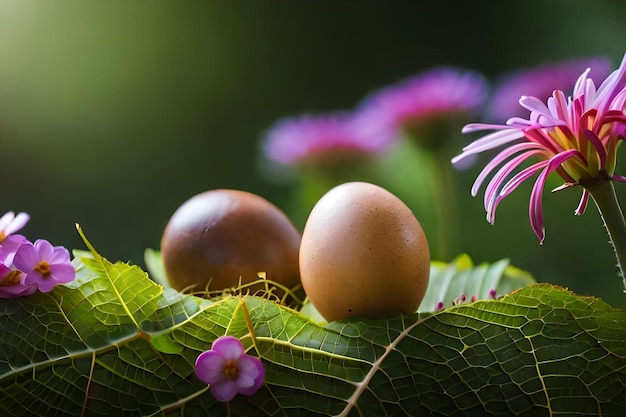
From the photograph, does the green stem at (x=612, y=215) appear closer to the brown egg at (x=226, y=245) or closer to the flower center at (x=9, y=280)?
the brown egg at (x=226, y=245)

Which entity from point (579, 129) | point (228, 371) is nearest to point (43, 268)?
point (228, 371)

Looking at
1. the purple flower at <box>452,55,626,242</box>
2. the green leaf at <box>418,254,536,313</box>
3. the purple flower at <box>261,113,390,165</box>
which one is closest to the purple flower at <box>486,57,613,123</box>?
the purple flower at <box>261,113,390,165</box>

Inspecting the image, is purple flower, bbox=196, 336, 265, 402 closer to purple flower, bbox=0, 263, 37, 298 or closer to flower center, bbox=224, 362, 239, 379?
flower center, bbox=224, 362, 239, 379

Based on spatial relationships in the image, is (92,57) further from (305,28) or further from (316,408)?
(316,408)

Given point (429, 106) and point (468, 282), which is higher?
point (429, 106)

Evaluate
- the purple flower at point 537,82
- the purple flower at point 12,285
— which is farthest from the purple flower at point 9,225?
the purple flower at point 537,82

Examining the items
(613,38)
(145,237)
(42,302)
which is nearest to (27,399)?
(42,302)

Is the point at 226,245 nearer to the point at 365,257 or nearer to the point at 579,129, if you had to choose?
the point at 365,257
